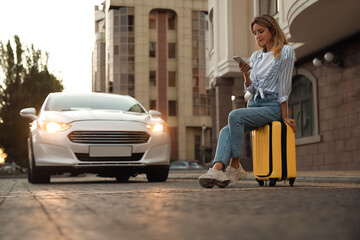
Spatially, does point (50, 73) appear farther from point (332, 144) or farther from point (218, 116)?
point (332, 144)

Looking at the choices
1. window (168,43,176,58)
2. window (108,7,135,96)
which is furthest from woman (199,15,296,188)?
window (168,43,176,58)

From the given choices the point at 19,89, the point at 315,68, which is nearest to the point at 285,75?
the point at 315,68

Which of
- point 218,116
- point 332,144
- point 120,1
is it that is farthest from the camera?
point 120,1

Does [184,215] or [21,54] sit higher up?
[21,54]

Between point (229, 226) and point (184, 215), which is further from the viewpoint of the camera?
point (184, 215)

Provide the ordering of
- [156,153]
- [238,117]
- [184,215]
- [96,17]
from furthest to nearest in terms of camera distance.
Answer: [96,17]
[156,153]
[238,117]
[184,215]

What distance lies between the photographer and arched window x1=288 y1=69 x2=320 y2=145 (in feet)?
55.6

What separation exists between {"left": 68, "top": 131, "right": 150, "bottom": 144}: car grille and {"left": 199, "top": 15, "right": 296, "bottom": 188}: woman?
286 cm

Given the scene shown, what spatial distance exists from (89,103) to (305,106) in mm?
9814

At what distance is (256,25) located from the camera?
19.3 ft

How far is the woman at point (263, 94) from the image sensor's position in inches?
225

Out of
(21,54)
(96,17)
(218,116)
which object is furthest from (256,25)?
(96,17)

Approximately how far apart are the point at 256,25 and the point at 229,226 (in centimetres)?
399

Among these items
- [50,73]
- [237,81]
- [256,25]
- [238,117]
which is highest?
[50,73]
